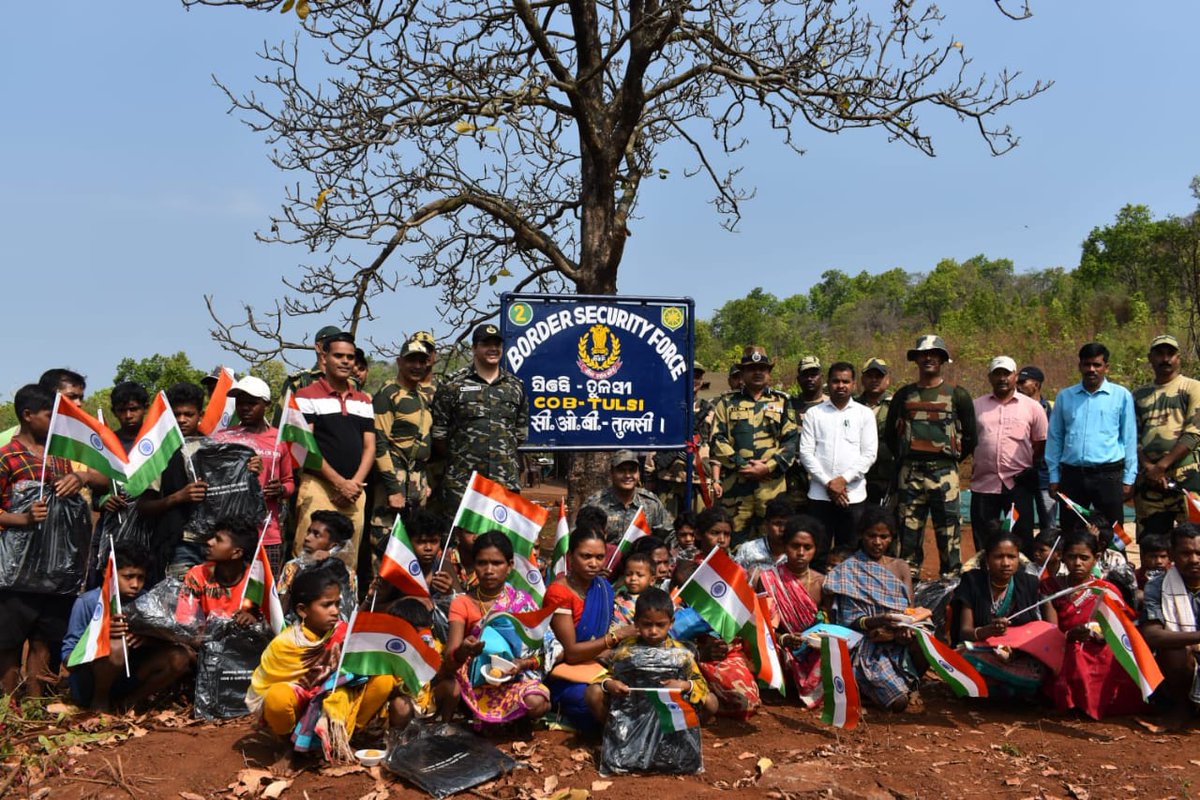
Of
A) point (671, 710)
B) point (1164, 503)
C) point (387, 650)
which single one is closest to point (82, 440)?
point (387, 650)

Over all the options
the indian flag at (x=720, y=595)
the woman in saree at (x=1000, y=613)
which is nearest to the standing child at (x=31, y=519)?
the indian flag at (x=720, y=595)

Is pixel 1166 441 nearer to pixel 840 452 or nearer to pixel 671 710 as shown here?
pixel 840 452

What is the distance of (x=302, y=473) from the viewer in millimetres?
6344

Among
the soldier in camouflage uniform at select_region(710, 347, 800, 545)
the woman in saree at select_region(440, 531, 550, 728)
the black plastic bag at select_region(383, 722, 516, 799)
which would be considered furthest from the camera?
the soldier in camouflage uniform at select_region(710, 347, 800, 545)

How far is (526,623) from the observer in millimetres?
5023

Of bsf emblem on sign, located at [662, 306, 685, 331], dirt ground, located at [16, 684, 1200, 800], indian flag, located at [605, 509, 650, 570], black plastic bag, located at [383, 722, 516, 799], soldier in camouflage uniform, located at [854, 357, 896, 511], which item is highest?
bsf emblem on sign, located at [662, 306, 685, 331]

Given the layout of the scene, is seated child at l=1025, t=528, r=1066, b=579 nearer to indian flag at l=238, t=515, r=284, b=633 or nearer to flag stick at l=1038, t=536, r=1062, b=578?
flag stick at l=1038, t=536, r=1062, b=578

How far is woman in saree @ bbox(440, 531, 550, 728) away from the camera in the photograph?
4926 millimetres

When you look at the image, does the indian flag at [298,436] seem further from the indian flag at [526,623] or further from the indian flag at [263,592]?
the indian flag at [526,623]

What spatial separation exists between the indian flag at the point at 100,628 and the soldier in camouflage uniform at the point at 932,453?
209 inches

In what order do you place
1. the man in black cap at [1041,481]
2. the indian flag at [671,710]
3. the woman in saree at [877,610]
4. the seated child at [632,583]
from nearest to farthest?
the indian flag at [671,710] < the seated child at [632,583] < the woman in saree at [877,610] < the man in black cap at [1041,481]

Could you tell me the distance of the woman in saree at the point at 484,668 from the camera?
4.93m

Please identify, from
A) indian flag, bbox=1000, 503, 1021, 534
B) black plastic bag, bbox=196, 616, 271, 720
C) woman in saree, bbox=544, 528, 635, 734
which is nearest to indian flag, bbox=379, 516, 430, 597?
woman in saree, bbox=544, 528, 635, 734

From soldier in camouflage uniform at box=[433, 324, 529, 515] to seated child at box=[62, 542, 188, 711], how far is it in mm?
2239
